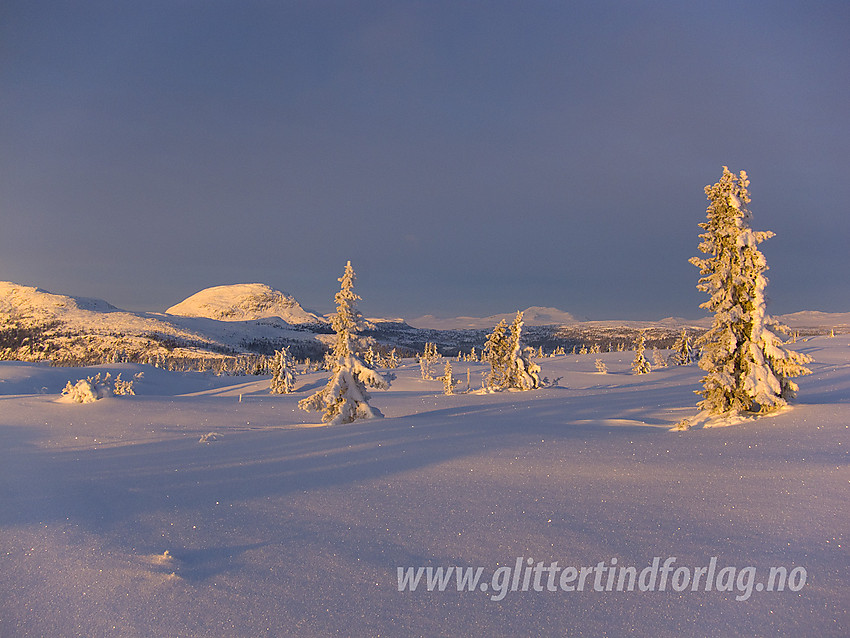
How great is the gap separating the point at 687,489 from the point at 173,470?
8.29 metres

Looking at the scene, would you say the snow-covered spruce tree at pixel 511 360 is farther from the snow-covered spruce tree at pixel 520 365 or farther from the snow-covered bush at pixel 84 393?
the snow-covered bush at pixel 84 393

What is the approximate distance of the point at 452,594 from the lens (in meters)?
3.87

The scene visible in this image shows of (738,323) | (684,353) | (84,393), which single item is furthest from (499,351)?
(684,353)

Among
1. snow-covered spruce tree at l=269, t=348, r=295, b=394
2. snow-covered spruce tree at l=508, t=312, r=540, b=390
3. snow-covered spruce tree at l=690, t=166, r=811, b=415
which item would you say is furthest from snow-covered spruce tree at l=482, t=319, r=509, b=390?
snow-covered spruce tree at l=269, t=348, r=295, b=394

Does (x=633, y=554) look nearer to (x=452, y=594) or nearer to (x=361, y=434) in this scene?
(x=452, y=594)

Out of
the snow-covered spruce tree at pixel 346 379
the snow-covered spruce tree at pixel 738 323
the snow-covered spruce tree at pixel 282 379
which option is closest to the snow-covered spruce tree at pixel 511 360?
the snow-covered spruce tree at pixel 346 379

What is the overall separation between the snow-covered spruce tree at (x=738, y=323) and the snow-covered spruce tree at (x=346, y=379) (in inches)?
410

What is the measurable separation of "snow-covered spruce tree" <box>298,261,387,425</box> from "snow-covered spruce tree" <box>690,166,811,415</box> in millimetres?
10411

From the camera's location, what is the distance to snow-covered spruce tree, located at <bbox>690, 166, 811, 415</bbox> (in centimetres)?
1146

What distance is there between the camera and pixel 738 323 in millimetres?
12516

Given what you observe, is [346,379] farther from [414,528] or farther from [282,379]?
[282,379]

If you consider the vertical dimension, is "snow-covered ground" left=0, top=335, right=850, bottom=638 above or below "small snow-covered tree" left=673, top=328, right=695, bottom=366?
below

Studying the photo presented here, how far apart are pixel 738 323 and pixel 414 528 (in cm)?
1163

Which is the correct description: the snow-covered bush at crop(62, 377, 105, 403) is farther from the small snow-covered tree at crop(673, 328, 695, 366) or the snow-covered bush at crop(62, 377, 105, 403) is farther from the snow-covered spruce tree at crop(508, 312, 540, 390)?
the small snow-covered tree at crop(673, 328, 695, 366)
